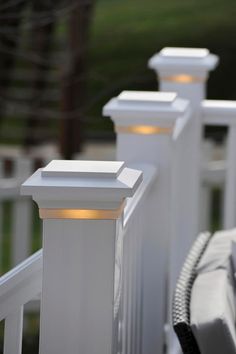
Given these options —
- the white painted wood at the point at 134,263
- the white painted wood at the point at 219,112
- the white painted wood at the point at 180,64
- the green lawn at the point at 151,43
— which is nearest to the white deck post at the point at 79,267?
the white painted wood at the point at 134,263

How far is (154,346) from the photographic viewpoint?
3.50 m

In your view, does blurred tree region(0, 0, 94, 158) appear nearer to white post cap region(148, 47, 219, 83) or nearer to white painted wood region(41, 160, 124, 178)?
white post cap region(148, 47, 219, 83)

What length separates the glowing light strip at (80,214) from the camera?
2.24 meters

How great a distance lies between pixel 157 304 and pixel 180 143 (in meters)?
0.80

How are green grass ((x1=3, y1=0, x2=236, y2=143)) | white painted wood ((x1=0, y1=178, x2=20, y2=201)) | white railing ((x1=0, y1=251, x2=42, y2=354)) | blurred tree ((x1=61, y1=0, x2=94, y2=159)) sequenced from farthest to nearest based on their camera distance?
green grass ((x1=3, y1=0, x2=236, y2=143)) < blurred tree ((x1=61, y1=0, x2=94, y2=159)) < white painted wood ((x1=0, y1=178, x2=20, y2=201)) < white railing ((x1=0, y1=251, x2=42, y2=354))

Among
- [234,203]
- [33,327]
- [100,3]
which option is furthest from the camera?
[100,3]

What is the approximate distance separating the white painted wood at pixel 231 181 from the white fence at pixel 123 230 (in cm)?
11

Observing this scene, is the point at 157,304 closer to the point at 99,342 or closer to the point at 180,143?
the point at 180,143

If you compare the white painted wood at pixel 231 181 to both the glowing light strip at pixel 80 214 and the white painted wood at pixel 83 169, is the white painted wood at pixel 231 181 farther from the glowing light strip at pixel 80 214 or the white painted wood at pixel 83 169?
the glowing light strip at pixel 80 214

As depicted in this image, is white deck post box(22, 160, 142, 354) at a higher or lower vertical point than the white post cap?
lower

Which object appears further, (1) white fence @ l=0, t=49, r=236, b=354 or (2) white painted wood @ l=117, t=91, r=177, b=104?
(2) white painted wood @ l=117, t=91, r=177, b=104

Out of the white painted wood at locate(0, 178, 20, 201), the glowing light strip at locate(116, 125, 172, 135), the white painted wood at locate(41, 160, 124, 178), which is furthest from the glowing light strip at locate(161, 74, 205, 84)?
the white painted wood at locate(41, 160, 124, 178)

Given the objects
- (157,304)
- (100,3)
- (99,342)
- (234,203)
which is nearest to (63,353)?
(99,342)

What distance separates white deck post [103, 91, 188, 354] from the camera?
3.29 meters
